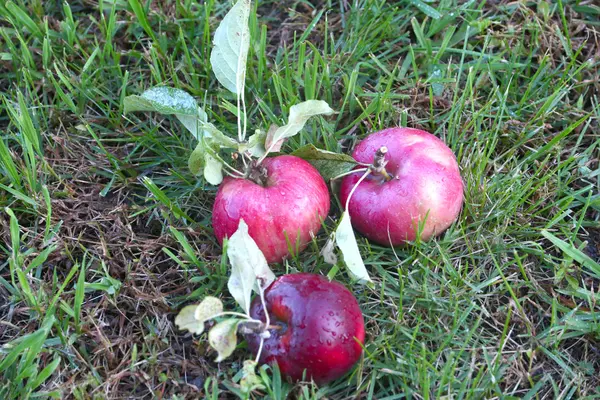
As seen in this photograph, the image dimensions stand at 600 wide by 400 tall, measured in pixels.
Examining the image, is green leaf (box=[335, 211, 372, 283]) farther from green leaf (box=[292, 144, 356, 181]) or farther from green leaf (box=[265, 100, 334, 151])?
green leaf (box=[265, 100, 334, 151])

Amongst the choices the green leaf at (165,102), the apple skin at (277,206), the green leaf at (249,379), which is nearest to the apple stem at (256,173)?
the apple skin at (277,206)

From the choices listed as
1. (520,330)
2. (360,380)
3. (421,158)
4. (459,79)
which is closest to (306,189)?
(421,158)

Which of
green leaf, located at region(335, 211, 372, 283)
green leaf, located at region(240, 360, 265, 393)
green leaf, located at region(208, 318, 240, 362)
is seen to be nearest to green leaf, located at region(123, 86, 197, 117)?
green leaf, located at region(335, 211, 372, 283)

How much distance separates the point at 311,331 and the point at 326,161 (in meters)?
0.73

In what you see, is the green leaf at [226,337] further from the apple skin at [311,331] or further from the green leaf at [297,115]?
the green leaf at [297,115]

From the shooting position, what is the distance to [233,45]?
267 centimetres

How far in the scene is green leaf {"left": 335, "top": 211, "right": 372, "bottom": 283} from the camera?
7.67 ft

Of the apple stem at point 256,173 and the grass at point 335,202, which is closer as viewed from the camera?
the grass at point 335,202

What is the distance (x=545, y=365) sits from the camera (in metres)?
2.34

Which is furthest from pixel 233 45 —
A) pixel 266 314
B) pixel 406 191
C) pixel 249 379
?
pixel 249 379

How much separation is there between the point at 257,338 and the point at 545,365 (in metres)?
1.00

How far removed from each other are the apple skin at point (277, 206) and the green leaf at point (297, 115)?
0.08 meters

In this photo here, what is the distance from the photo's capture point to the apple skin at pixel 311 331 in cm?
210

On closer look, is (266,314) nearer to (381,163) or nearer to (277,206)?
(277,206)
